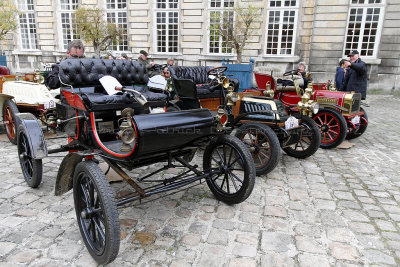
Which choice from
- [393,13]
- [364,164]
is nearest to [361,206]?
[364,164]

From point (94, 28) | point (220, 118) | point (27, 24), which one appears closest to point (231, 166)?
point (220, 118)

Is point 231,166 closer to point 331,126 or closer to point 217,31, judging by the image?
point 331,126

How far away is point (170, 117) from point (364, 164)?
12.8ft

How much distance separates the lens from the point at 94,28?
13586mm

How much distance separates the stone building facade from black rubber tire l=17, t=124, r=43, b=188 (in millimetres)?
10633

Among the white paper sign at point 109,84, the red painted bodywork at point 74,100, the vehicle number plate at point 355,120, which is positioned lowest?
the vehicle number plate at point 355,120

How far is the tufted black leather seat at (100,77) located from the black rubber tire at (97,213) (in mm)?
1113

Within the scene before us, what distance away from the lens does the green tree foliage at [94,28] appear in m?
13.4

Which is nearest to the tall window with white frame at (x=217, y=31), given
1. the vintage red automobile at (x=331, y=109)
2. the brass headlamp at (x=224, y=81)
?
the vintage red automobile at (x=331, y=109)

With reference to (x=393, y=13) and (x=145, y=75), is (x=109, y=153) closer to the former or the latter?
(x=145, y=75)

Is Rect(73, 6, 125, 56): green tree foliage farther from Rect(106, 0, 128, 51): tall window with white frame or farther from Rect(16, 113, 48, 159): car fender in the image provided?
Rect(16, 113, 48, 159): car fender

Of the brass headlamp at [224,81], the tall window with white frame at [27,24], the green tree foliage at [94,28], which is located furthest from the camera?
the tall window with white frame at [27,24]

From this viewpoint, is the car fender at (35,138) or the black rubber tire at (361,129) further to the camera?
the black rubber tire at (361,129)

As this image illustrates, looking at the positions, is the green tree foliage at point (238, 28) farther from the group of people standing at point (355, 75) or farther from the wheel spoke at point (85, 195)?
the wheel spoke at point (85, 195)
